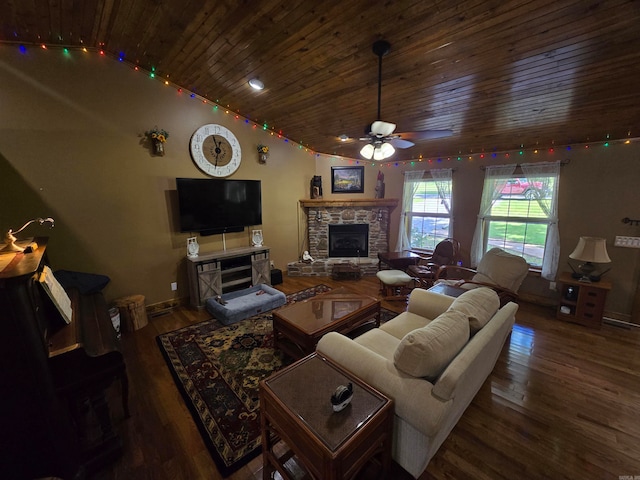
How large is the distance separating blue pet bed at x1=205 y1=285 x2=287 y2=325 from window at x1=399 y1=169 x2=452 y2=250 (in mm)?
3041

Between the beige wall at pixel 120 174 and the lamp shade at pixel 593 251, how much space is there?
474 mm

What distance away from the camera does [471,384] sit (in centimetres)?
181

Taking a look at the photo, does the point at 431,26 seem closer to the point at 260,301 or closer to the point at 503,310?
the point at 503,310

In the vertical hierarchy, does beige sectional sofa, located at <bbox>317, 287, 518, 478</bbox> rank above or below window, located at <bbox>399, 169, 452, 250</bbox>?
below

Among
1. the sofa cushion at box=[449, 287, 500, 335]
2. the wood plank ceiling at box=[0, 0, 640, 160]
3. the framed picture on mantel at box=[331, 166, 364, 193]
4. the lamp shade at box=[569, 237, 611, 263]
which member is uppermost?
the wood plank ceiling at box=[0, 0, 640, 160]

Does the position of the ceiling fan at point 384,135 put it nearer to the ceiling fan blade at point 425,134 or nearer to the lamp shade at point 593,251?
the ceiling fan blade at point 425,134

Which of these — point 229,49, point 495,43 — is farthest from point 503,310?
point 229,49

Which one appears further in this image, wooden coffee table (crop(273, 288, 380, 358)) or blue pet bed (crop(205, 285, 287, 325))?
blue pet bed (crop(205, 285, 287, 325))

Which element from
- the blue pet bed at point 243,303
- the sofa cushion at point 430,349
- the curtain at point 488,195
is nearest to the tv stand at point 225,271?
the blue pet bed at point 243,303

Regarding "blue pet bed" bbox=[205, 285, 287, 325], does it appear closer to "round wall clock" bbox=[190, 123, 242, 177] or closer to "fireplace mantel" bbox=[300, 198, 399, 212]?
"round wall clock" bbox=[190, 123, 242, 177]

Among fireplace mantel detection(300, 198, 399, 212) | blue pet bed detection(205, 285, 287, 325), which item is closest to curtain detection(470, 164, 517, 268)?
fireplace mantel detection(300, 198, 399, 212)

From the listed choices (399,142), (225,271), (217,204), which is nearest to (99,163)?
(217,204)

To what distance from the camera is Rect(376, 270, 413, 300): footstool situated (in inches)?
163

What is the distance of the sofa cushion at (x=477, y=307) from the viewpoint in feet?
6.26
